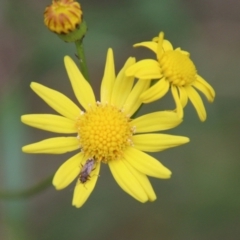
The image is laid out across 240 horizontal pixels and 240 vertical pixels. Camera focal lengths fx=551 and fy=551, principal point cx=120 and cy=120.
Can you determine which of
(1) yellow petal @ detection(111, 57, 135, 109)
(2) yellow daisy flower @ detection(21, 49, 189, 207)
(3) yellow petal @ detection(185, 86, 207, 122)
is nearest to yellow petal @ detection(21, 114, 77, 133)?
(2) yellow daisy flower @ detection(21, 49, 189, 207)

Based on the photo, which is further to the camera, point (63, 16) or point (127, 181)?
point (127, 181)

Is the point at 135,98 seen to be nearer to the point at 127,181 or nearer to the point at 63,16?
the point at 127,181

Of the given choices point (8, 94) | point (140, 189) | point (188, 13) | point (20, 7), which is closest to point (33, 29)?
point (20, 7)

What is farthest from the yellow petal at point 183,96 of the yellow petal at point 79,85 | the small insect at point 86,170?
the small insect at point 86,170

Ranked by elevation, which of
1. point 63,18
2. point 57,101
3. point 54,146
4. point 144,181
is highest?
point 63,18

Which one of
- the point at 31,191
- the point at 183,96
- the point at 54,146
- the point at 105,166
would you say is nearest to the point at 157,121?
the point at 183,96
